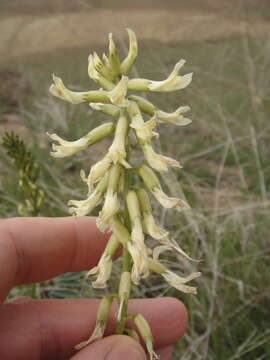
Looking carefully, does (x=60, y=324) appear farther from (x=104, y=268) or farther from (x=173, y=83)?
(x=173, y=83)

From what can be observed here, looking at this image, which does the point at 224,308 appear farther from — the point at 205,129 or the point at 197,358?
the point at 205,129

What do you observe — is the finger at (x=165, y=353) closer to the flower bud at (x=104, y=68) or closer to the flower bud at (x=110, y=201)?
the flower bud at (x=110, y=201)

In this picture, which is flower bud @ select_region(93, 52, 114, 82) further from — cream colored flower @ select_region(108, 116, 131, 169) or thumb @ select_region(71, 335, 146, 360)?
thumb @ select_region(71, 335, 146, 360)

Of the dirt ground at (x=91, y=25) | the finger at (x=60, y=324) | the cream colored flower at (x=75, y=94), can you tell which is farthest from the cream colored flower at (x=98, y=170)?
the dirt ground at (x=91, y=25)

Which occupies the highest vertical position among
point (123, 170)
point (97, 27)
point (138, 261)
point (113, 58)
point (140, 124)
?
point (97, 27)

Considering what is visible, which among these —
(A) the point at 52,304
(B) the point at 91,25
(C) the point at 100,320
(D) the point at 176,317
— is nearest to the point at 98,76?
(C) the point at 100,320

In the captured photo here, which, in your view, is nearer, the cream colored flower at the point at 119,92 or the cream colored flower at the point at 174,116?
the cream colored flower at the point at 119,92
